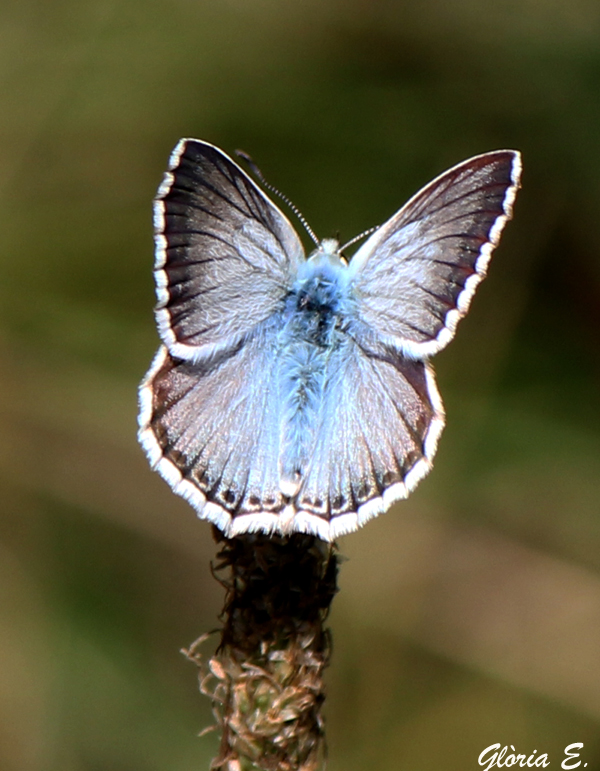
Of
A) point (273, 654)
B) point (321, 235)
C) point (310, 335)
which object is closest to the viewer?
point (273, 654)

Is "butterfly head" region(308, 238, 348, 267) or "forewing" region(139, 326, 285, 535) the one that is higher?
"butterfly head" region(308, 238, 348, 267)

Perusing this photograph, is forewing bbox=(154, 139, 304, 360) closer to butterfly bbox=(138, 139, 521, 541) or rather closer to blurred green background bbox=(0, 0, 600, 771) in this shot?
butterfly bbox=(138, 139, 521, 541)

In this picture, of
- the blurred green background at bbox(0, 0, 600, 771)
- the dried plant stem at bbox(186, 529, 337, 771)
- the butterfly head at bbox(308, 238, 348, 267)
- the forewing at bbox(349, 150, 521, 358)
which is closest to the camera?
the dried plant stem at bbox(186, 529, 337, 771)

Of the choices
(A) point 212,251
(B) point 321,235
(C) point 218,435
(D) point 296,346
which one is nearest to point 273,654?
(C) point 218,435

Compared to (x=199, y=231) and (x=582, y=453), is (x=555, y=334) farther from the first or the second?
(x=199, y=231)

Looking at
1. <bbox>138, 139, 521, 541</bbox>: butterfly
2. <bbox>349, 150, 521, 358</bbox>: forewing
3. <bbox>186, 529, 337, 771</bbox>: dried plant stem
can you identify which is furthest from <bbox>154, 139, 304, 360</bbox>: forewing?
<bbox>186, 529, 337, 771</bbox>: dried plant stem

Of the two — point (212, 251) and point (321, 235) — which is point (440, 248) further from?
point (321, 235)

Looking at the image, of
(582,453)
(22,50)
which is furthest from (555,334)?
(22,50)

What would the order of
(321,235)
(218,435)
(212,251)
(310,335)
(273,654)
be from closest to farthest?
(273,654)
(218,435)
(212,251)
(310,335)
(321,235)
